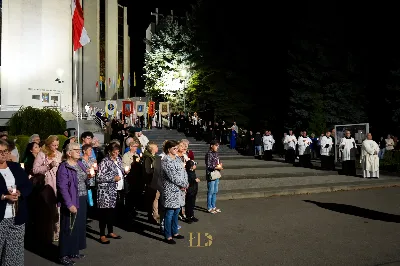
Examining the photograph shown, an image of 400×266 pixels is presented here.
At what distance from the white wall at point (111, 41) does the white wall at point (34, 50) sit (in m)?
7.58

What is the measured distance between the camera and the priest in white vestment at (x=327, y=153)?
19.0 m

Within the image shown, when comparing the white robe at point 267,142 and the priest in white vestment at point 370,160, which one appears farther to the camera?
the white robe at point 267,142

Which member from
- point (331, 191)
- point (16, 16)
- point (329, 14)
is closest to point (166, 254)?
point (331, 191)

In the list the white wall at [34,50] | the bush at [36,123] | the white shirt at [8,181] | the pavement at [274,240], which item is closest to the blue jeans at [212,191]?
the pavement at [274,240]

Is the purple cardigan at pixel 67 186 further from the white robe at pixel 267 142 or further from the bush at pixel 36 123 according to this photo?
the bush at pixel 36 123

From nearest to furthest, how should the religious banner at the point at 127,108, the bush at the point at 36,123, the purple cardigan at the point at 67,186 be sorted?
the purple cardigan at the point at 67,186 → the bush at the point at 36,123 → the religious banner at the point at 127,108

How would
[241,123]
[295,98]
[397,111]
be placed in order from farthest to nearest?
[241,123] → [295,98] → [397,111]

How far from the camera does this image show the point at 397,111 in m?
28.4

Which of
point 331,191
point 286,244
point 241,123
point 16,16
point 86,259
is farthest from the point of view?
point 16,16

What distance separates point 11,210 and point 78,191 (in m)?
1.68

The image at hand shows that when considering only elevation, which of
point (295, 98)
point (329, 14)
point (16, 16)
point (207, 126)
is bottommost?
point (207, 126)

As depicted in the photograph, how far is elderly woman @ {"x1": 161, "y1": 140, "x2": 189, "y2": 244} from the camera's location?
23.3ft

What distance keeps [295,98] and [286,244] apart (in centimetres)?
2549

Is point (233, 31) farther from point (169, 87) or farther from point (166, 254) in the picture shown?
point (166, 254)
